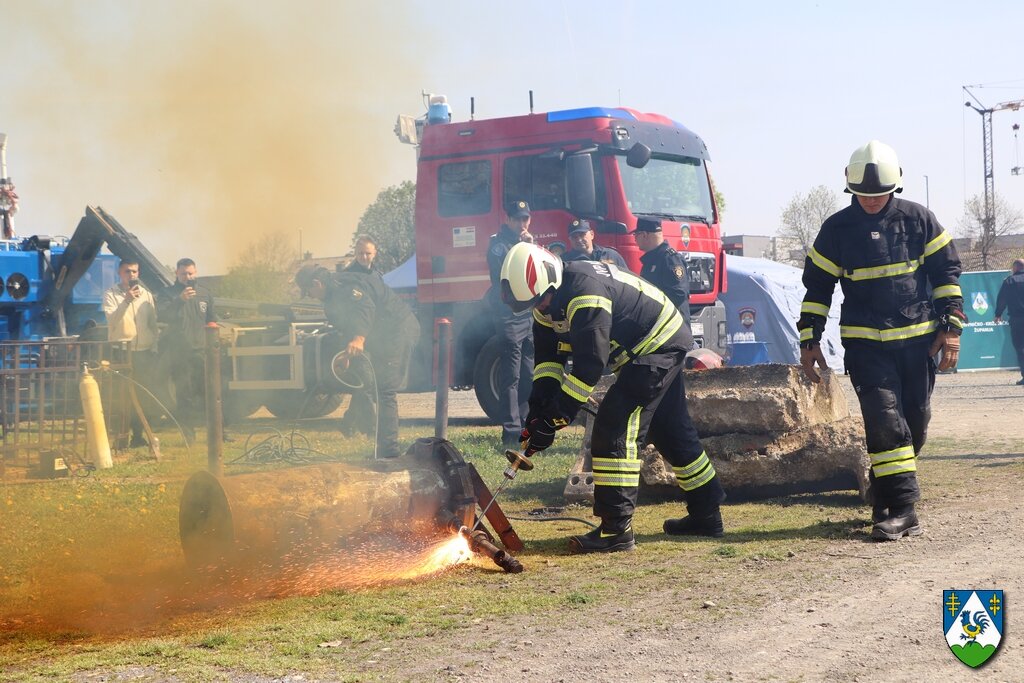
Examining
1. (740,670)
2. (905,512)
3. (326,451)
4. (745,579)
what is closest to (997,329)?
(326,451)

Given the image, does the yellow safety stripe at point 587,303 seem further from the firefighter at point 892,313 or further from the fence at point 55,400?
the fence at point 55,400

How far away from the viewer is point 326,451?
10188 mm

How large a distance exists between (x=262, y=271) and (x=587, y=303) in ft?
19.4

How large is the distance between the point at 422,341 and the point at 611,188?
304cm

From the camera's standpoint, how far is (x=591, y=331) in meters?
5.26

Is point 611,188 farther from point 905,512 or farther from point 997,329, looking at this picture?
point 997,329

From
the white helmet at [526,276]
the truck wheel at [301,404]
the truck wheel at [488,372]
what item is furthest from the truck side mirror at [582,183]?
the white helmet at [526,276]

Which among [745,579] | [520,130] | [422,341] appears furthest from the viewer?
[422,341]

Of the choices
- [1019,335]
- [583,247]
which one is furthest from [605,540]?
[1019,335]

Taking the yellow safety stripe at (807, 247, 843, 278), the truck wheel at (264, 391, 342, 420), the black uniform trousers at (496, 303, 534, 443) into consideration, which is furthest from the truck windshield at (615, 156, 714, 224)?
the yellow safety stripe at (807, 247, 843, 278)

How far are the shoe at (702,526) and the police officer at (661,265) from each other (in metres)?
3.33

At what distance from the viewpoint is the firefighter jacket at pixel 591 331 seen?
208 inches

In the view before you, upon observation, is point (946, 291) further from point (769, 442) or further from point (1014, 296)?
point (1014, 296)

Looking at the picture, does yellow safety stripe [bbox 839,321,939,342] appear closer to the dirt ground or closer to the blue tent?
the dirt ground
